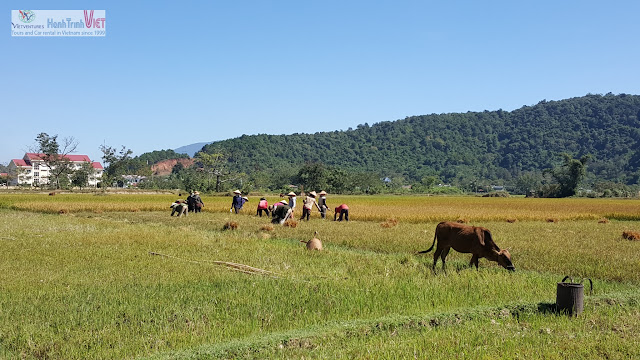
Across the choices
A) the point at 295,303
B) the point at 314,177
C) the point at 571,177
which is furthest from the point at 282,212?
the point at 571,177

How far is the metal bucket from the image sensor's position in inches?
296

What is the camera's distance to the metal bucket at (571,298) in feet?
24.7

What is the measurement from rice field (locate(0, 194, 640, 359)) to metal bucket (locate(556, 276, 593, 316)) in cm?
15

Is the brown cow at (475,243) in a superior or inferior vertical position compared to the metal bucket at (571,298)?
superior

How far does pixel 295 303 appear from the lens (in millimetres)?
8180

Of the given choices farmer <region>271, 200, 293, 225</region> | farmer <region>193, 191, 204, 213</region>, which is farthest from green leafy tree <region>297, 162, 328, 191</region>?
farmer <region>271, 200, 293, 225</region>

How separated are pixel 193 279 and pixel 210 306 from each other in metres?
2.18

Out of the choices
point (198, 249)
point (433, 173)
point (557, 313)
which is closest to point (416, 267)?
point (557, 313)

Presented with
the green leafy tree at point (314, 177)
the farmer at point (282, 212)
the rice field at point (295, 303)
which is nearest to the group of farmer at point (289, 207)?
the farmer at point (282, 212)

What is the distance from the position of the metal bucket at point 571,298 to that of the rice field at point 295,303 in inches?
6.0

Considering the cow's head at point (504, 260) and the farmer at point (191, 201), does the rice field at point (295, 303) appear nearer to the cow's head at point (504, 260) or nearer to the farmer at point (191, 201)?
the cow's head at point (504, 260)

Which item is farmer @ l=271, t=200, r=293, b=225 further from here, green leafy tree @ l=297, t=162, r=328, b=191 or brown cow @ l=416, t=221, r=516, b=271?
green leafy tree @ l=297, t=162, r=328, b=191

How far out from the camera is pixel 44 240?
14891 mm

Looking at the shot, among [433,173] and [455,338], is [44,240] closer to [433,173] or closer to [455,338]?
[455,338]
